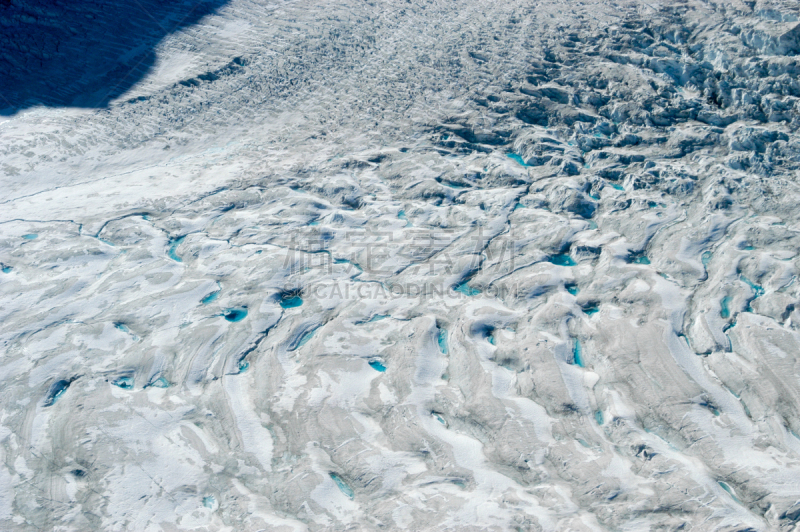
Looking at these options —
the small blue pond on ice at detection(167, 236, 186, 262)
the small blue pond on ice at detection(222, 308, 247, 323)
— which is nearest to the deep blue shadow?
the small blue pond on ice at detection(167, 236, 186, 262)

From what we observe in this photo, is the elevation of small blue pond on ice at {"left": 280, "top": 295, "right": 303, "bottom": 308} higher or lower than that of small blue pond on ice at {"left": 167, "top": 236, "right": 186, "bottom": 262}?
lower

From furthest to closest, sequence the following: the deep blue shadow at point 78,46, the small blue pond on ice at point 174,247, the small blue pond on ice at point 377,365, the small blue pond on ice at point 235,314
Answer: the deep blue shadow at point 78,46 < the small blue pond on ice at point 174,247 < the small blue pond on ice at point 235,314 < the small blue pond on ice at point 377,365

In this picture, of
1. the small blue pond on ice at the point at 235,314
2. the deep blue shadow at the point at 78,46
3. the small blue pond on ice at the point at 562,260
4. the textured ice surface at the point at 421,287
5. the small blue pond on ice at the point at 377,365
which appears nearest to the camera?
the textured ice surface at the point at 421,287

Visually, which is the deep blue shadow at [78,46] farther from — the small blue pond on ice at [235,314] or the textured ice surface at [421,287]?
the small blue pond on ice at [235,314]

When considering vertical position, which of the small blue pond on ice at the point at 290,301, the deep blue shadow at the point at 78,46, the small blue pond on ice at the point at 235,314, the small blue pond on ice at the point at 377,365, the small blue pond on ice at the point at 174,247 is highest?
the deep blue shadow at the point at 78,46

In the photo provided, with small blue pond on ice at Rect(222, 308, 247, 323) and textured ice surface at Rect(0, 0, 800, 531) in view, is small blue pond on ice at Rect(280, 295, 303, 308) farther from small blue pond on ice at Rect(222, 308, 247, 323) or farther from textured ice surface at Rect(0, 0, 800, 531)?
small blue pond on ice at Rect(222, 308, 247, 323)

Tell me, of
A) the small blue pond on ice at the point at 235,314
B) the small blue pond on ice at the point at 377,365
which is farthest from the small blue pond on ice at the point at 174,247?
the small blue pond on ice at the point at 377,365
